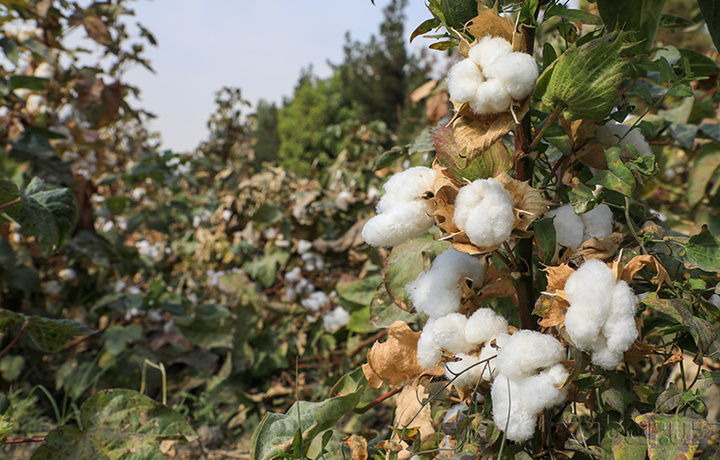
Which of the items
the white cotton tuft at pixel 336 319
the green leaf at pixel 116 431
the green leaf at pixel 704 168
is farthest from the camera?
the white cotton tuft at pixel 336 319

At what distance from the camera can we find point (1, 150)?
52.8 inches

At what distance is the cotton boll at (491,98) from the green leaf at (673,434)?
27 cm

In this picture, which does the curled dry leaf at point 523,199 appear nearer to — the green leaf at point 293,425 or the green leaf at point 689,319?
the green leaf at point 689,319

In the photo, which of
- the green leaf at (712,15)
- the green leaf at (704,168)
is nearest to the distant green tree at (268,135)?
the green leaf at (704,168)

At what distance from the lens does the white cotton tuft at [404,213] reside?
45 centimetres

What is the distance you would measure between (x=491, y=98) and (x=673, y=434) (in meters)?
0.29

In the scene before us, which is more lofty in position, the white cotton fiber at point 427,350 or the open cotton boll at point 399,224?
the open cotton boll at point 399,224

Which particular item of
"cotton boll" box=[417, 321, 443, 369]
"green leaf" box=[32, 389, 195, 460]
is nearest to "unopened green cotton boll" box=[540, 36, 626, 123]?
"cotton boll" box=[417, 321, 443, 369]

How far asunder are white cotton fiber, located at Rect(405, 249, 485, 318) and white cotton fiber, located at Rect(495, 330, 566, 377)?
67mm

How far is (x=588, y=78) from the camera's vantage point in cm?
38

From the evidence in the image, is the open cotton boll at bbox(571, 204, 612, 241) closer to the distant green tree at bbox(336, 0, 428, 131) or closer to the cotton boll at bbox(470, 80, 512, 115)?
the cotton boll at bbox(470, 80, 512, 115)

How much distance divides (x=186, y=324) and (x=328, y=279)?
483 millimetres

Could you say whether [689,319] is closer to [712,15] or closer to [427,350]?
[427,350]

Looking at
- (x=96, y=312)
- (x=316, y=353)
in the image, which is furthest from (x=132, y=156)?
(x=316, y=353)
